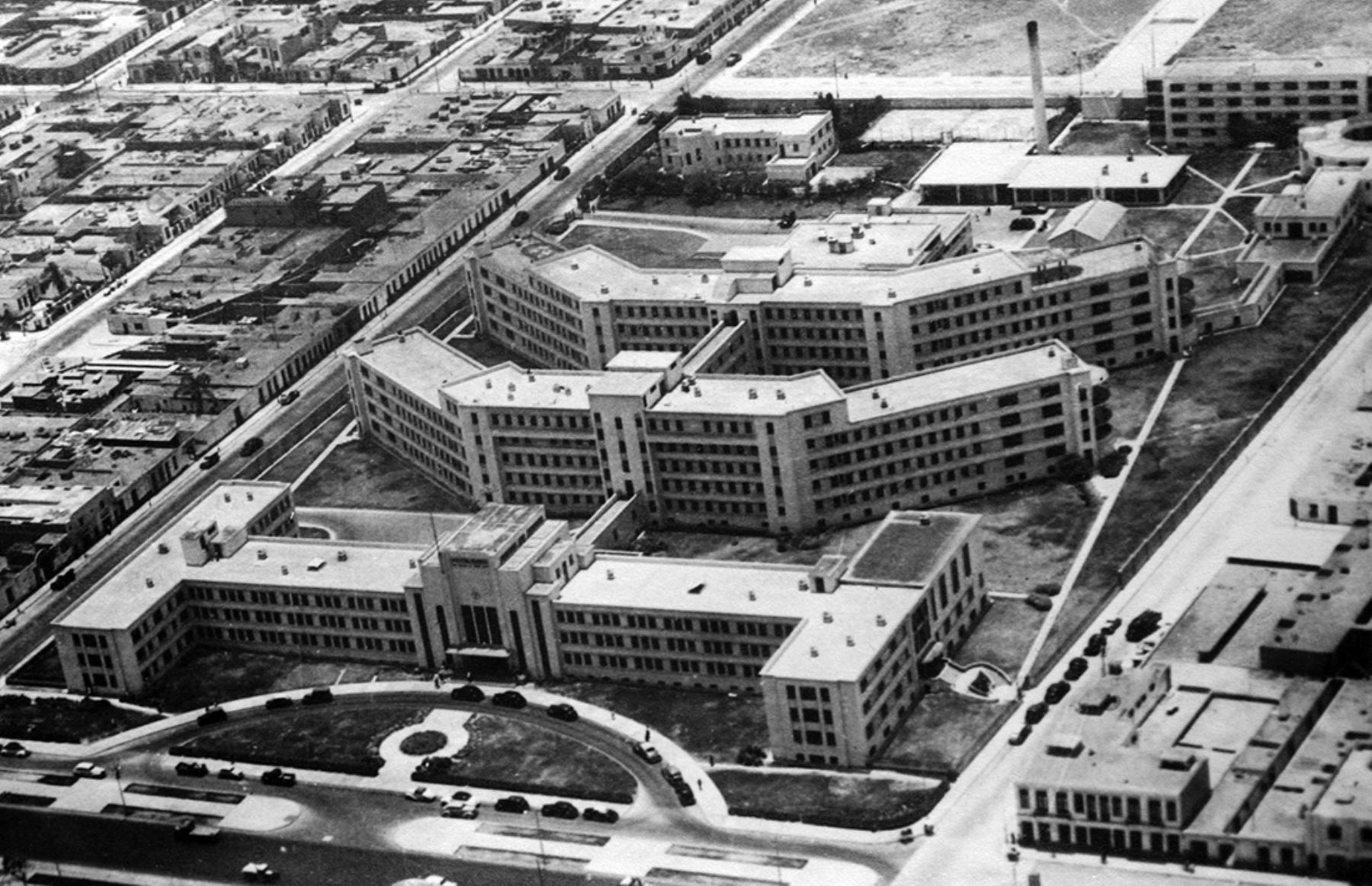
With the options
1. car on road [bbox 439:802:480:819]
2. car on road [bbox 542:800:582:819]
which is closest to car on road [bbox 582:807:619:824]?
car on road [bbox 542:800:582:819]

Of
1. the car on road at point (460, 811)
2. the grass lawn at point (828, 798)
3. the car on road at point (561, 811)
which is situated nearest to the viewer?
the grass lawn at point (828, 798)

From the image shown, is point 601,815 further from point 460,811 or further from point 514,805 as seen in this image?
point 460,811

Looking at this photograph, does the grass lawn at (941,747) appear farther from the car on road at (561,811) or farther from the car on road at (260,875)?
the car on road at (260,875)

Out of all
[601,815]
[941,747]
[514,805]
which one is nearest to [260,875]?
[514,805]

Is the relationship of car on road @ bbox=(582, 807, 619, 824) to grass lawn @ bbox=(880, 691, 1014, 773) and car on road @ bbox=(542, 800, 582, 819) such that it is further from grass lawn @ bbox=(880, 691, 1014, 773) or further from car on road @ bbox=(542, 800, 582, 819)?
grass lawn @ bbox=(880, 691, 1014, 773)

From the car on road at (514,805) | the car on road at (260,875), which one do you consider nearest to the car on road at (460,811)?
the car on road at (514,805)
